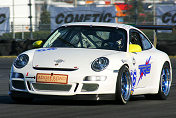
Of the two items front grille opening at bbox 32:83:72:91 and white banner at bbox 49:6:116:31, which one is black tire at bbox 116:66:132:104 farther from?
white banner at bbox 49:6:116:31

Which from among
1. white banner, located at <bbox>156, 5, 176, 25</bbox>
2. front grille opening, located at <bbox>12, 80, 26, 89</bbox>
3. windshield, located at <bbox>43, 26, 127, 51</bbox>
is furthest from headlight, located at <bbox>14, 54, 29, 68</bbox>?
white banner, located at <bbox>156, 5, 176, 25</bbox>

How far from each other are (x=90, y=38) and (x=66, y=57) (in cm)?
104

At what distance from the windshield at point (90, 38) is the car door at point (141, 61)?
0.29 m

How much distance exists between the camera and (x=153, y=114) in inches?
274

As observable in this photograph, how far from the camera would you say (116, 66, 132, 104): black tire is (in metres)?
7.70

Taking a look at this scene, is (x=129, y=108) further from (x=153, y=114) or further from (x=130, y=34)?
(x=130, y=34)

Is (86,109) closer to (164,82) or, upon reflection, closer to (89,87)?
(89,87)

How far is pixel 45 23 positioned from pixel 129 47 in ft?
71.1

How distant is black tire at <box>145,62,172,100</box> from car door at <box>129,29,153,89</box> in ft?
1.41

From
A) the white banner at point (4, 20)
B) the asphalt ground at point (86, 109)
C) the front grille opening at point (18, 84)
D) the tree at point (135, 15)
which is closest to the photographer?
the asphalt ground at point (86, 109)

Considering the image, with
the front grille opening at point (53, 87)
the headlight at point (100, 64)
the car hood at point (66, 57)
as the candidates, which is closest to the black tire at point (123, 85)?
the headlight at point (100, 64)

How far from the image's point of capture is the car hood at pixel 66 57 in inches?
300

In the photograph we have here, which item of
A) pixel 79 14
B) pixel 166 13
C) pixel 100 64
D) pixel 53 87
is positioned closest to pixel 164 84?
pixel 100 64

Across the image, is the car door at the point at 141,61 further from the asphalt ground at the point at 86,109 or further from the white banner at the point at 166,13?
the white banner at the point at 166,13
